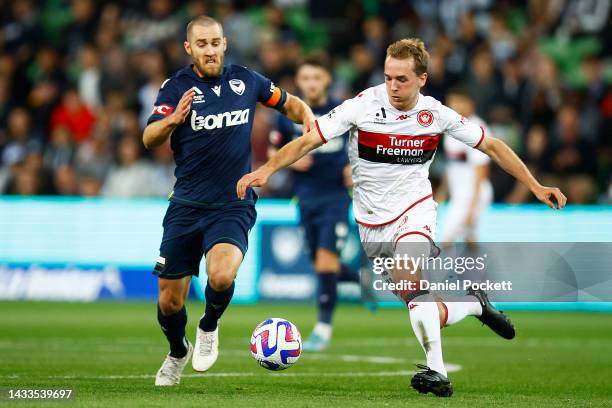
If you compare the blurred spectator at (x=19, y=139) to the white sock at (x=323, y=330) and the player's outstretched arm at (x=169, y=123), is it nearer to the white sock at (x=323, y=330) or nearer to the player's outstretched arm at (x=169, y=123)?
the white sock at (x=323, y=330)

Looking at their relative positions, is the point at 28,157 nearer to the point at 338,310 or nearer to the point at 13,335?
the point at 338,310

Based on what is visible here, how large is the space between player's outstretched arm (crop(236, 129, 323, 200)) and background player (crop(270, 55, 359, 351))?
4.10 meters

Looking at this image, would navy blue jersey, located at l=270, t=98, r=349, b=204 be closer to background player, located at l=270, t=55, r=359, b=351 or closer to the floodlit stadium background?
background player, located at l=270, t=55, r=359, b=351

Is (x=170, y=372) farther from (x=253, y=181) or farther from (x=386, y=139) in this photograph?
(x=386, y=139)

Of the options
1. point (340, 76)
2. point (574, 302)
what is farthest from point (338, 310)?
point (340, 76)

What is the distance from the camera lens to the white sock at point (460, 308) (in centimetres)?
830

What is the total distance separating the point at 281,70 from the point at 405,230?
11653 mm

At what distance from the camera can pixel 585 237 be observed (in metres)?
16.7

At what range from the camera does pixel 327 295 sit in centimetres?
1202

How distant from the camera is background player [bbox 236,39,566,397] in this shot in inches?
307

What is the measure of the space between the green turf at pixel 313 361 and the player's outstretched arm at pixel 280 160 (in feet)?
4.52

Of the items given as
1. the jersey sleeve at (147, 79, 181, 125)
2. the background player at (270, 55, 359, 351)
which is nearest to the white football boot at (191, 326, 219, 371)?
the jersey sleeve at (147, 79, 181, 125)

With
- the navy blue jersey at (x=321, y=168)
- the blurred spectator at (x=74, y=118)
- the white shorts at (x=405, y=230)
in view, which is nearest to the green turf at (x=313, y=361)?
the white shorts at (x=405, y=230)

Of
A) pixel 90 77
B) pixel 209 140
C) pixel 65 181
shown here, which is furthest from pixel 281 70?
pixel 209 140
